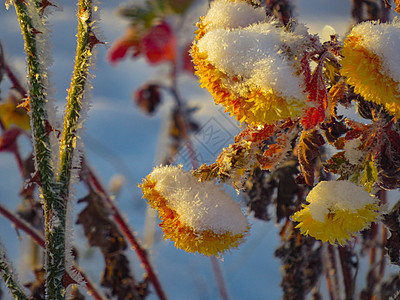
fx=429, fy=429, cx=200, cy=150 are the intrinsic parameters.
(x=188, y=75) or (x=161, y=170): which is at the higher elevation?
(x=188, y=75)

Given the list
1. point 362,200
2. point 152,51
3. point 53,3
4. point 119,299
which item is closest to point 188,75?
point 152,51

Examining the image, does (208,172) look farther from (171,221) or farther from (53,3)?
(53,3)

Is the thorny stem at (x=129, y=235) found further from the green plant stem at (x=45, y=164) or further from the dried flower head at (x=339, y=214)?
the dried flower head at (x=339, y=214)

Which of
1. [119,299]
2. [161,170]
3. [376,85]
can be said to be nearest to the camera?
[376,85]

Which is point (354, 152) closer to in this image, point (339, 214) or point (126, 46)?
point (339, 214)

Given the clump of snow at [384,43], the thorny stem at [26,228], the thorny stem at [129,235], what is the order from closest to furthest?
the clump of snow at [384,43] → the thorny stem at [26,228] → the thorny stem at [129,235]

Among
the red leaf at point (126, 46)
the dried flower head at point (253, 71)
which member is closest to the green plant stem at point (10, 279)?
the dried flower head at point (253, 71)

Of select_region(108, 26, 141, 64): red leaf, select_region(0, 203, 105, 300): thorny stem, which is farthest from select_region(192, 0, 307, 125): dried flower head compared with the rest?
select_region(108, 26, 141, 64): red leaf
